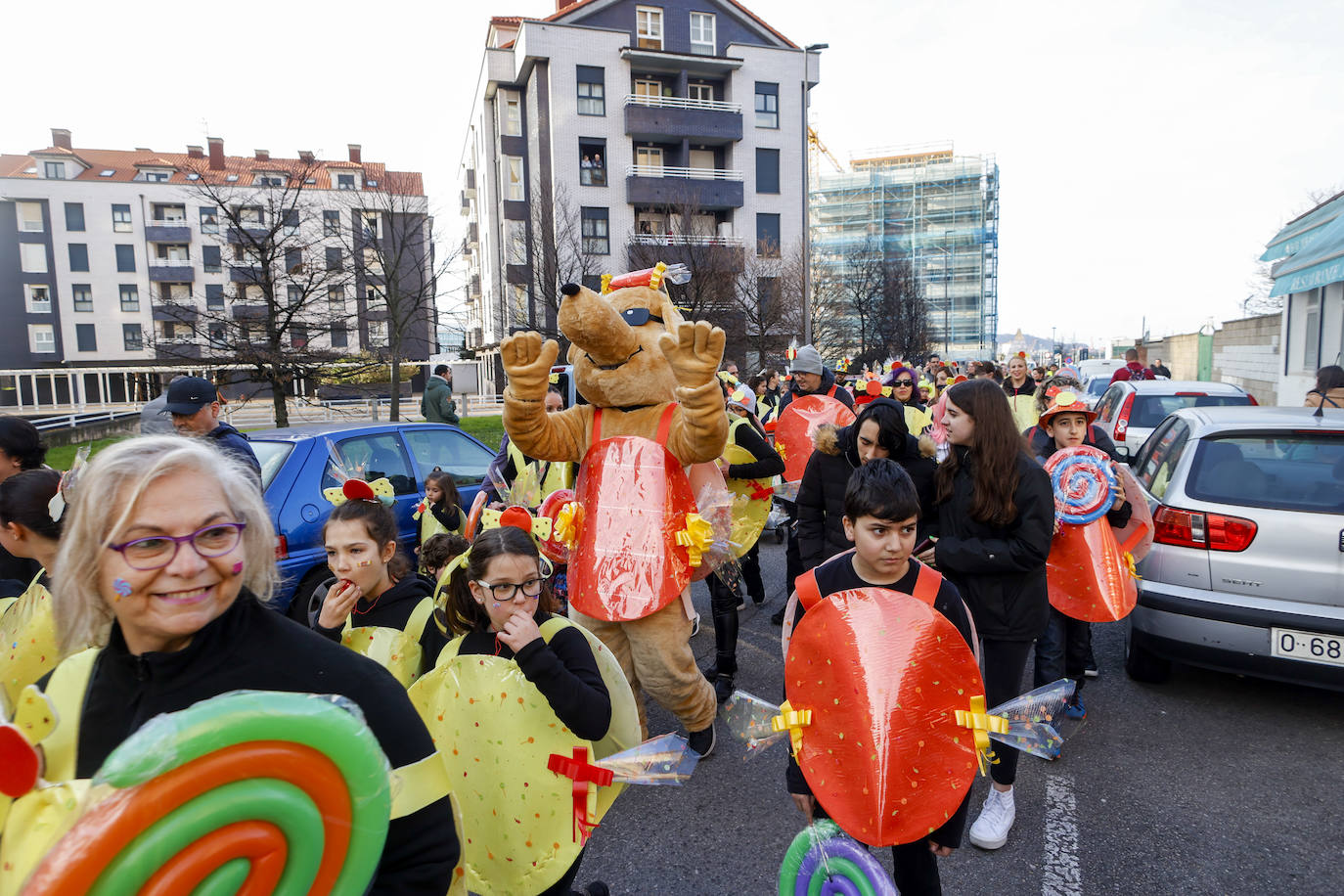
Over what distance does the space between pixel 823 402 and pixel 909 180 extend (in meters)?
61.5

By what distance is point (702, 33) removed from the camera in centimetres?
3506

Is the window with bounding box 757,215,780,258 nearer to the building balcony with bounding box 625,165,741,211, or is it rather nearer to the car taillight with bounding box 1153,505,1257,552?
the building balcony with bounding box 625,165,741,211

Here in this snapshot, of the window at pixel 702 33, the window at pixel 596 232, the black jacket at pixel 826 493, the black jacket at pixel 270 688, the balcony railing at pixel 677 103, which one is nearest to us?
→ the black jacket at pixel 270 688

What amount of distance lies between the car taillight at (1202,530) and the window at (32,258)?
2432 inches

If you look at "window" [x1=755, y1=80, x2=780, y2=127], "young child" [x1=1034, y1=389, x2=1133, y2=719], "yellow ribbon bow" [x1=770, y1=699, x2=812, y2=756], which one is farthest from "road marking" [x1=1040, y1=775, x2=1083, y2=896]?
"window" [x1=755, y1=80, x2=780, y2=127]

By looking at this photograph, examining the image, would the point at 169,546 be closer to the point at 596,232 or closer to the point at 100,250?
the point at 596,232

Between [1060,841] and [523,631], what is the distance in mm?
2497

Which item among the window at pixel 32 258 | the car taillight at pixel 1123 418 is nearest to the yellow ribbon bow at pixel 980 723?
the car taillight at pixel 1123 418

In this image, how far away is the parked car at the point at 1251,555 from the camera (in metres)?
3.78

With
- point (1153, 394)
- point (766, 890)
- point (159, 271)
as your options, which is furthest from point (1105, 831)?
point (159, 271)

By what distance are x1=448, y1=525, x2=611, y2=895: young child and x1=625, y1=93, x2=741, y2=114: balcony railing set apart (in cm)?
3397

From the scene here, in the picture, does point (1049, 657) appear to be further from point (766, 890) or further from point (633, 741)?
point (633, 741)

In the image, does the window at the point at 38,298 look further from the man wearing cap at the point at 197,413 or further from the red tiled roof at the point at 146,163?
the man wearing cap at the point at 197,413

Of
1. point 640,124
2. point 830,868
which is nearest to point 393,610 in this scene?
point 830,868
